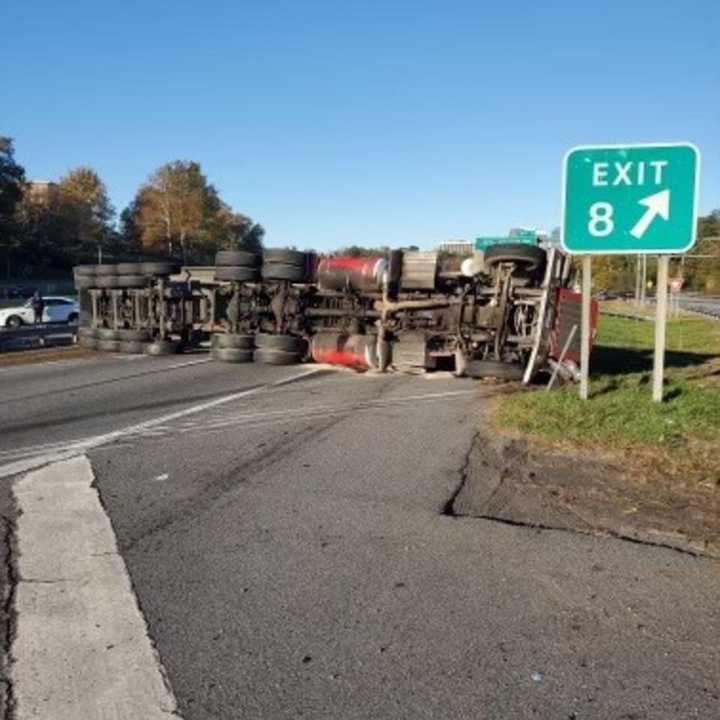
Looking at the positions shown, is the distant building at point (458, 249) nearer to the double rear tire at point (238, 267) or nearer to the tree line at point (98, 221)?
the double rear tire at point (238, 267)

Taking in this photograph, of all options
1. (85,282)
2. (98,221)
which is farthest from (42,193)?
(85,282)

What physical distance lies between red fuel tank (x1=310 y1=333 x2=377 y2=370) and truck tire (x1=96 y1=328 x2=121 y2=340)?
5.77 m

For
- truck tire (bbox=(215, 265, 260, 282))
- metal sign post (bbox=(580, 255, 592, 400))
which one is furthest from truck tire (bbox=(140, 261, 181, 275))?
metal sign post (bbox=(580, 255, 592, 400))

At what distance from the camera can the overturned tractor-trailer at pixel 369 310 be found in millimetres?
12141

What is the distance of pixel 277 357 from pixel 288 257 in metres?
1.86

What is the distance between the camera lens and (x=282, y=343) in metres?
14.8

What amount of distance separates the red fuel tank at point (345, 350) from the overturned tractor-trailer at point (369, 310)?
19mm

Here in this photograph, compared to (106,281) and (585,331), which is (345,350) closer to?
(585,331)

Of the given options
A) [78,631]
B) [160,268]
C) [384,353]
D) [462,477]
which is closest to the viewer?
[78,631]

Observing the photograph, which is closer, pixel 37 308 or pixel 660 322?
pixel 660 322

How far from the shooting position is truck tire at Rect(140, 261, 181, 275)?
17312 millimetres

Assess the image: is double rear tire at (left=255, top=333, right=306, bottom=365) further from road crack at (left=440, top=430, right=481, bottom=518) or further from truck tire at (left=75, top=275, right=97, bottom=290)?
road crack at (left=440, top=430, right=481, bottom=518)

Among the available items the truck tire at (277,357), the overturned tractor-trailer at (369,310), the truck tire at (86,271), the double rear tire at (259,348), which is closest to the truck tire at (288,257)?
the overturned tractor-trailer at (369,310)

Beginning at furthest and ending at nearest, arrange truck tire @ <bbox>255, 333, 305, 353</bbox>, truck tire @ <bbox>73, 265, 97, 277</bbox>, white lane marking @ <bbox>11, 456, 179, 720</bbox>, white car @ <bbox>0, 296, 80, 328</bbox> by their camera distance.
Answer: white car @ <bbox>0, 296, 80, 328</bbox>
truck tire @ <bbox>73, 265, 97, 277</bbox>
truck tire @ <bbox>255, 333, 305, 353</bbox>
white lane marking @ <bbox>11, 456, 179, 720</bbox>
